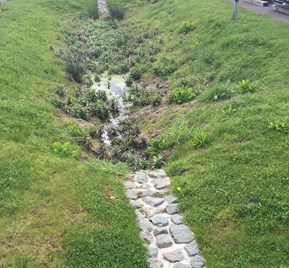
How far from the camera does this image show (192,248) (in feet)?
28.1

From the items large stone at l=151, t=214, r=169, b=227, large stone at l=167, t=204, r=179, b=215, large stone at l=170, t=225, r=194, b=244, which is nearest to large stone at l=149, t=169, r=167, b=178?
large stone at l=167, t=204, r=179, b=215

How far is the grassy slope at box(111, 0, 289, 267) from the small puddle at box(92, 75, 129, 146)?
70.4 inches

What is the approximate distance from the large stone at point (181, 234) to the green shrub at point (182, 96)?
757 centimetres

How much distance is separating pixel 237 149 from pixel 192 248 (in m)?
3.52

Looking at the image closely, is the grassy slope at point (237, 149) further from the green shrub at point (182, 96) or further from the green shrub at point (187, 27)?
the green shrub at point (187, 27)

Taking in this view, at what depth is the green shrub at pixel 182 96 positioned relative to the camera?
15859 millimetres

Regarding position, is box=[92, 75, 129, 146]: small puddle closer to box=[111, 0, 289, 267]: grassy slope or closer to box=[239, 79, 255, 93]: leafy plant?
box=[111, 0, 289, 267]: grassy slope

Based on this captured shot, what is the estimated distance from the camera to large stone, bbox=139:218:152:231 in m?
9.18

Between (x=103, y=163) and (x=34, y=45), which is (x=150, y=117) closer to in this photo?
(x=103, y=163)

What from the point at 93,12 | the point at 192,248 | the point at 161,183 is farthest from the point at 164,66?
the point at 93,12

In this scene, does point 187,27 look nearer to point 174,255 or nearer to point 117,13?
point 117,13

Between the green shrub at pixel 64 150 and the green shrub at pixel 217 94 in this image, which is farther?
the green shrub at pixel 217 94

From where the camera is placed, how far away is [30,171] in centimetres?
1041

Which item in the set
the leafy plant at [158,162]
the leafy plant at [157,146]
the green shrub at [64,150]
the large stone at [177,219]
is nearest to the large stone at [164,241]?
the large stone at [177,219]
